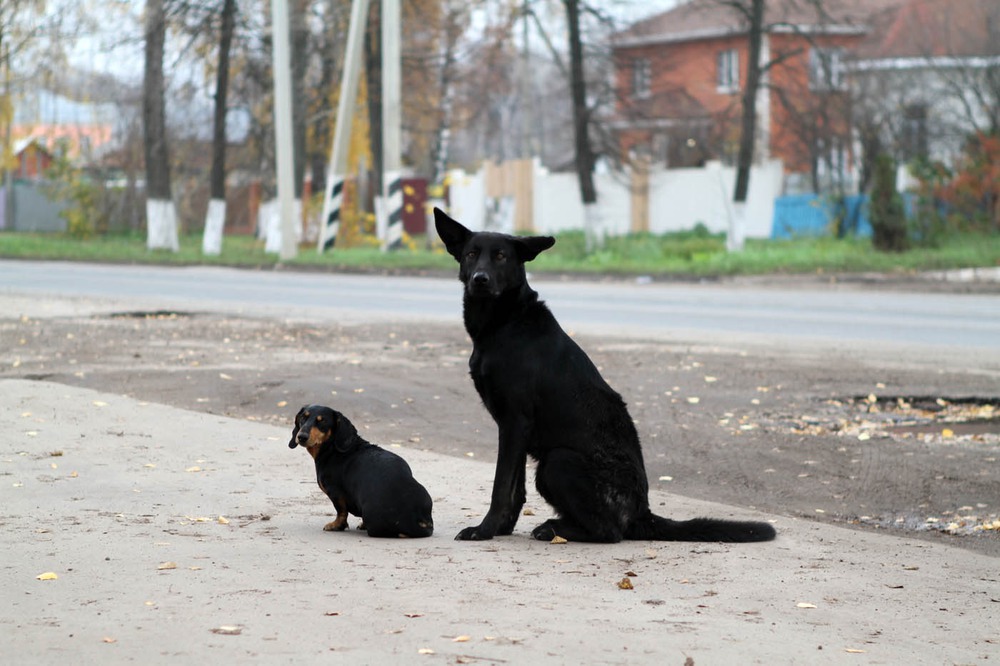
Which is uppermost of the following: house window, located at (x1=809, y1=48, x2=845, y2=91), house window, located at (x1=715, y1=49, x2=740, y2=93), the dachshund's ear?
house window, located at (x1=715, y1=49, x2=740, y2=93)

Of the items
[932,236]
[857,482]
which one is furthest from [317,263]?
[857,482]

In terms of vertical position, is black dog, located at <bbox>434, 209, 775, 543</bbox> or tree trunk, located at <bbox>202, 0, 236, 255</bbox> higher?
tree trunk, located at <bbox>202, 0, 236, 255</bbox>

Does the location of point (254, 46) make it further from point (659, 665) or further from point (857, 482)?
point (659, 665)

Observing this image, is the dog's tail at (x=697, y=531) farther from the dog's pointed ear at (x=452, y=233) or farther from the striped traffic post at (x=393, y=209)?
the striped traffic post at (x=393, y=209)

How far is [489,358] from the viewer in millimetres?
6027

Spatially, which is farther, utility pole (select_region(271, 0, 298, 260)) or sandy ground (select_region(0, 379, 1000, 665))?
utility pole (select_region(271, 0, 298, 260))

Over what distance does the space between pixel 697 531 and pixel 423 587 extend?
1620mm

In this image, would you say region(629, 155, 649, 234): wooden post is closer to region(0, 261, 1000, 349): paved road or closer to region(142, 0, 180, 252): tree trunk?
region(142, 0, 180, 252): tree trunk

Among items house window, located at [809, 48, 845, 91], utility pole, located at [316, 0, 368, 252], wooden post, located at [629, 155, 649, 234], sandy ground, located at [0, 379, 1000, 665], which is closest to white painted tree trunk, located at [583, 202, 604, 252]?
utility pole, located at [316, 0, 368, 252]

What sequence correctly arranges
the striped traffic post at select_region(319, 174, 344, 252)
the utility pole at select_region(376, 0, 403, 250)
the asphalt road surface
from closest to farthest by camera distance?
the asphalt road surface → the utility pole at select_region(376, 0, 403, 250) → the striped traffic post at select_region(319, 174, 344, 252)

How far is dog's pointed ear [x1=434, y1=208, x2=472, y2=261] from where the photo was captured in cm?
617

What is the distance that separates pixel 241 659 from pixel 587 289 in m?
19.5

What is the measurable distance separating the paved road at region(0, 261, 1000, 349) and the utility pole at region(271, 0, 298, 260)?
12.1ft

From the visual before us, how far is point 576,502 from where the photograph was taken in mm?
5996
